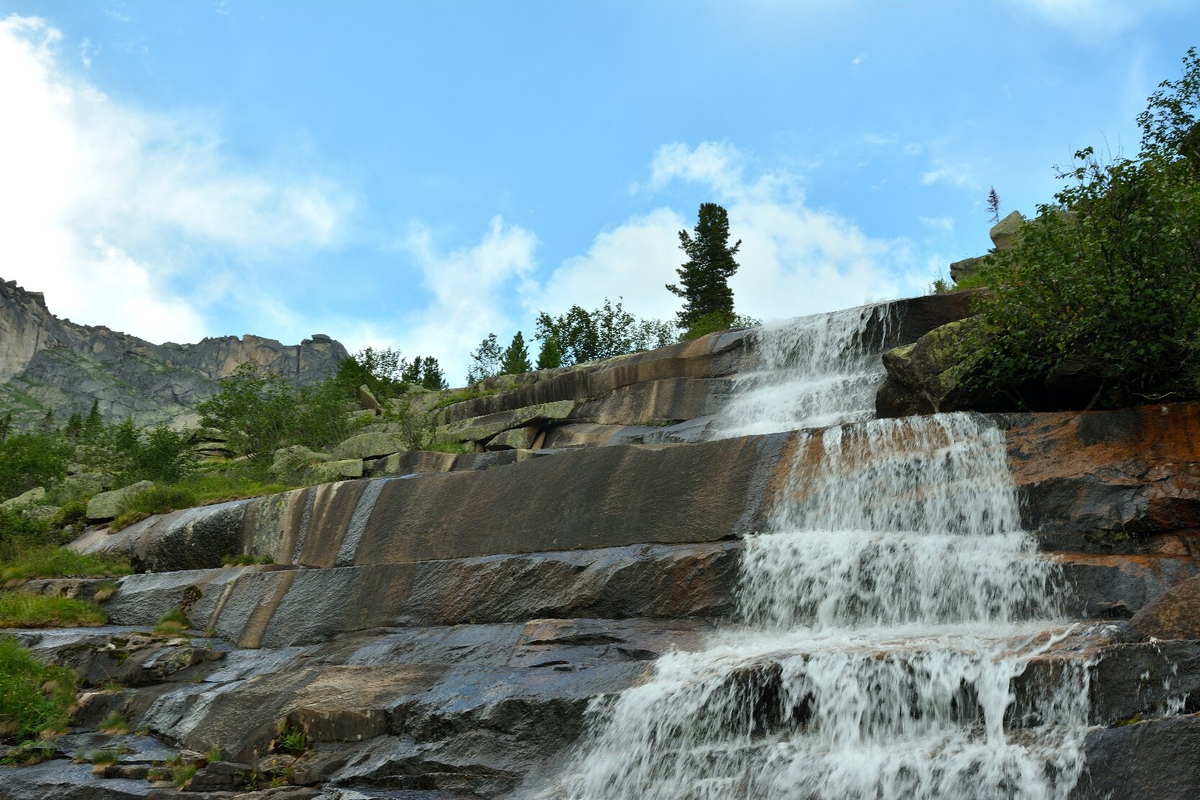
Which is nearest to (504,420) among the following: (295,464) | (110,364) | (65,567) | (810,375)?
(295,464)

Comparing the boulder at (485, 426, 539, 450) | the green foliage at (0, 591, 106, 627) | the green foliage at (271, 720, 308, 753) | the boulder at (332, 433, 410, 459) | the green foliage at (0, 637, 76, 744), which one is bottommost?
the green foliage at (271, 720, 308, 753)

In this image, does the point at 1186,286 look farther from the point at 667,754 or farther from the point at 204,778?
the point at 204,778

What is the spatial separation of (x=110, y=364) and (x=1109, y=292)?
168460mm

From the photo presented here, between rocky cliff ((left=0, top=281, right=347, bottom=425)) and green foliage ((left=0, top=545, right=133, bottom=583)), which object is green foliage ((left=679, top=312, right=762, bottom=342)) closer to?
green foliage ((left=0, top=545, right=133, bottom=583))

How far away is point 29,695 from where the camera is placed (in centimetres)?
1217

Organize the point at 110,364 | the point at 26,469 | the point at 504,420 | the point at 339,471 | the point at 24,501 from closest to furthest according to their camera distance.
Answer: the point at 339,471
the point at 504,420
the point at 24,501
the point at 26,469
the point at 110,364

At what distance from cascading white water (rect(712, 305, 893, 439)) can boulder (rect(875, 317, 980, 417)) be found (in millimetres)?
2389

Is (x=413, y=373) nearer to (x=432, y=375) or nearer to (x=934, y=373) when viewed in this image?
(x=432, y=375)

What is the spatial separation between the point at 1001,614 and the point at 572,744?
183 inches

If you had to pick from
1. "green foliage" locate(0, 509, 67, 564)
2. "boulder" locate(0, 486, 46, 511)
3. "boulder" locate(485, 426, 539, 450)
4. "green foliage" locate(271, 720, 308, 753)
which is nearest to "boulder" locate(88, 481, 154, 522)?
"green foliage" locate(0, 509, 67, 564)

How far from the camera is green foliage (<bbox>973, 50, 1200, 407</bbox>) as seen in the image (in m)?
11.0

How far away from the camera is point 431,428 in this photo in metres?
28.1

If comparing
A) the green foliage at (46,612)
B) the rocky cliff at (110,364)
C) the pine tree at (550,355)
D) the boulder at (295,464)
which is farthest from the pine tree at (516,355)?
the rocky cliff at (110,364)

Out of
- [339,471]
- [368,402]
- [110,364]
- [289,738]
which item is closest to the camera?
[289,738]
